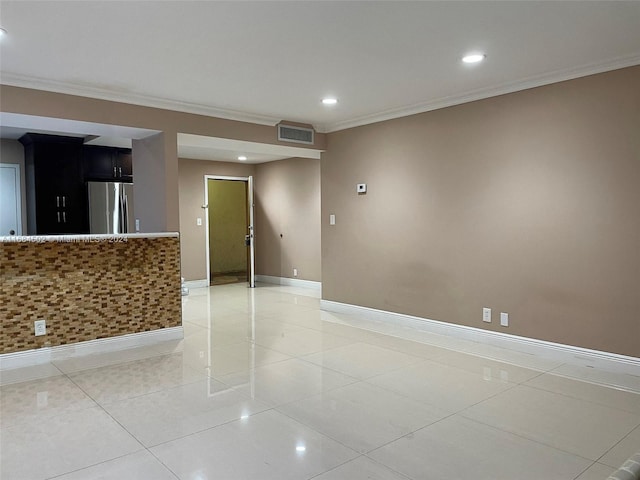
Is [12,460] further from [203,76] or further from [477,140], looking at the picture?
[477,140]

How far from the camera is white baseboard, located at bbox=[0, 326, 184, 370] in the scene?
394cm

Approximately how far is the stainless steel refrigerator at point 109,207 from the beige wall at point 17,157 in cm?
90

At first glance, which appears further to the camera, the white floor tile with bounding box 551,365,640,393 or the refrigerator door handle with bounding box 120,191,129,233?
the refrigerator door handle with bounding box 120,191,129,233

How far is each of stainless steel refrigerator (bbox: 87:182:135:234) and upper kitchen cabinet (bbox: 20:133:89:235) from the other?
0.34 feet

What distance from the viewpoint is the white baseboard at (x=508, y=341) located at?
3.69 m

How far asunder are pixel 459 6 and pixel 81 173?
5.60 meters

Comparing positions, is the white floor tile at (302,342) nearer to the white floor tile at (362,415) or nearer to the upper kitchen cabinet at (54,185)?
the white floor tile at (362,415)

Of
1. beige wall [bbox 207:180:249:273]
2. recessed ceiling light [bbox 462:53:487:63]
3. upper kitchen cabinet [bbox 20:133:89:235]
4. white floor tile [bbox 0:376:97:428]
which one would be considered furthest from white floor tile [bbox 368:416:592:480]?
beige wall [bbox 207:180:249:273]

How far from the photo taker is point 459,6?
2.64 meters

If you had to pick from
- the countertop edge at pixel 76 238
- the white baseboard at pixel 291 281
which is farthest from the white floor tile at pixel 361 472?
the white baseboard at pixel 291 281

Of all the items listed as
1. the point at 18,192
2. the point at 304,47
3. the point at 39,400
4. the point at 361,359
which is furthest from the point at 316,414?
the point at 18,192

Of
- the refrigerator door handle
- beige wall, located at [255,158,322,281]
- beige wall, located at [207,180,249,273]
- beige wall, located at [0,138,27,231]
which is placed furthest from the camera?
beige wall, located at [207,180,249,273]

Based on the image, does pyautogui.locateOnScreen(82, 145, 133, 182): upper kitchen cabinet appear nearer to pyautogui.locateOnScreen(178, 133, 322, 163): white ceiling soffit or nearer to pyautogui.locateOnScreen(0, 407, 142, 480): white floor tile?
pyautogui.locateOnScreen(178, 133, 322, 163): white ceiling soffit

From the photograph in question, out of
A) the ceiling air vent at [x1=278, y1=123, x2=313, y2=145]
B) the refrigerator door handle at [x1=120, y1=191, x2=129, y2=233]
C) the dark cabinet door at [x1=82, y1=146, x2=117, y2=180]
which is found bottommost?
the refrigerator door handle at [x1=120, y1=191, x2=129, y2=233]
